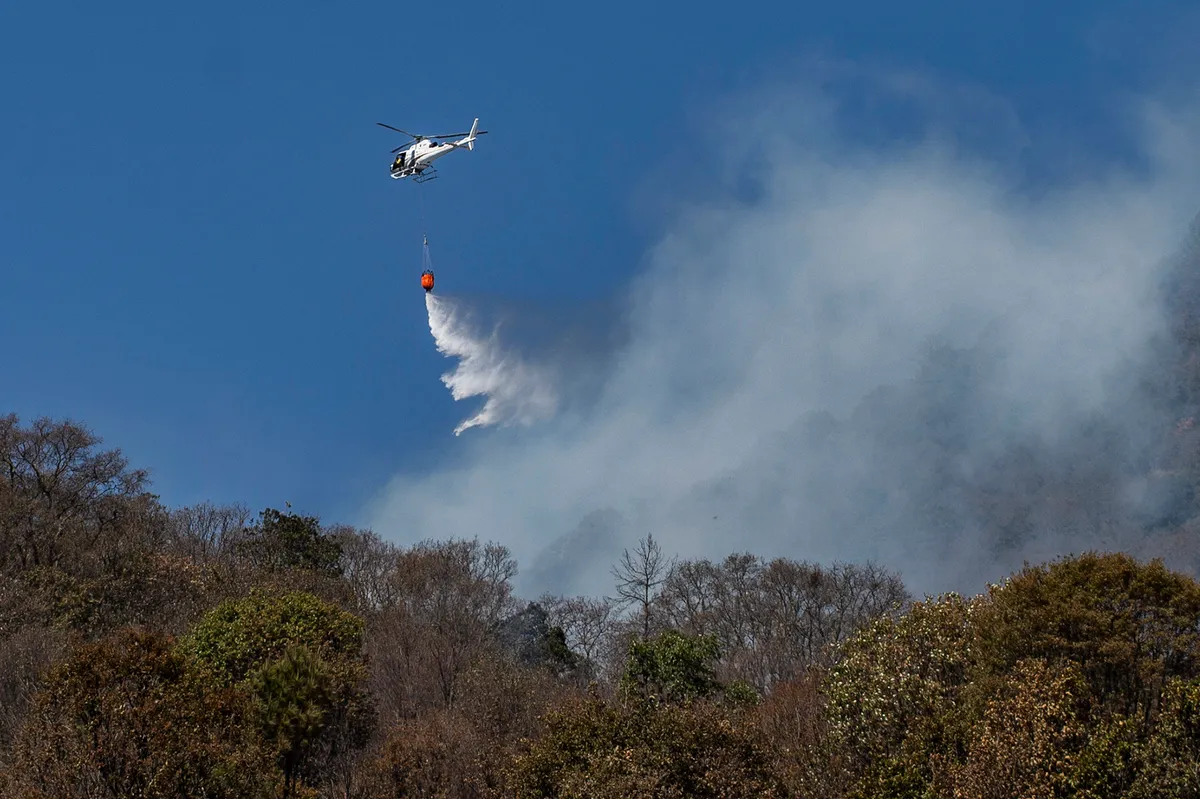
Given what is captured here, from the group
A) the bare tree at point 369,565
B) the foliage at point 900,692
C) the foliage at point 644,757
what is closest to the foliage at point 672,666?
the foliage at point 900,692

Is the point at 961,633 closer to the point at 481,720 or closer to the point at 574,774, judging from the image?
the point at 574,774

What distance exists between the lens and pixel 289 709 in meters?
24.5

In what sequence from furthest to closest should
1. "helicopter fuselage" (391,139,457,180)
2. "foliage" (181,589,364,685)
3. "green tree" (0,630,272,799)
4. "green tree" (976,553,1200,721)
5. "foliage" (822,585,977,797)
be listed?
"helicopter fuselage" (391,139,457,180) < "foliage" (181,589,364,685) < "green tree" (976,553,1200,721) < "foliage" (822,585,977,797) < "green tree" (0,630,272,799)

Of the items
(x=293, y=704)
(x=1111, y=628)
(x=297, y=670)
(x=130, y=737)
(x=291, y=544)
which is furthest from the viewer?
(x=291, y=544)

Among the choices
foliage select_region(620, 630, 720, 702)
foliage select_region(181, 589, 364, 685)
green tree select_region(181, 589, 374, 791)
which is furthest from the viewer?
foliage select_region(620, 630, 720, 702)

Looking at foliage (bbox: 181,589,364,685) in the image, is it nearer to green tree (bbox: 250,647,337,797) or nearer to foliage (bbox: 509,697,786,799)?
green tree (bbox: 250,647,337,797)

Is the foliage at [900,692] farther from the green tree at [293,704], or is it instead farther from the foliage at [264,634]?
the foliage at [264,634]

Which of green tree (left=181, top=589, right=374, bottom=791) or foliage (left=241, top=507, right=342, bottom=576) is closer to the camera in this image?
green tree (left=181, top=589, right=374, bottom=791)

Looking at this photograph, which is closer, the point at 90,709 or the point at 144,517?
the point at 90,709

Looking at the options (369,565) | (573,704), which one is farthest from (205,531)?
(573,704)

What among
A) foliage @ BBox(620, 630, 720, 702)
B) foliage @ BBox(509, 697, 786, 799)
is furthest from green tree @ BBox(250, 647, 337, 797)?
foliage @ BBox(620, 630, 720, 702)

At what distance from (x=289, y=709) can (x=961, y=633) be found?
15603mm

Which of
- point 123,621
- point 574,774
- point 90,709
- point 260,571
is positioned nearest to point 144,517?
point 260,571

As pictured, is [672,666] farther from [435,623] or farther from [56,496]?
[56,496]
